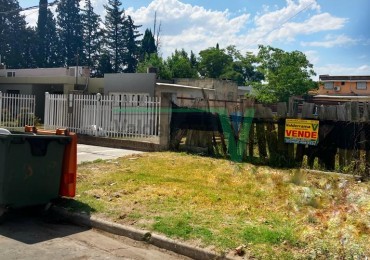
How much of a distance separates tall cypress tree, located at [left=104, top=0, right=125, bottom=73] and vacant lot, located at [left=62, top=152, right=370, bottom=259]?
186ft

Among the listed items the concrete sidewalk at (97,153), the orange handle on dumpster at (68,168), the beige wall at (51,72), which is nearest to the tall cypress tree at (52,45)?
the beige wall at (51,72)

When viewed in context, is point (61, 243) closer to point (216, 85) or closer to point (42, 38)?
point (216, 85)

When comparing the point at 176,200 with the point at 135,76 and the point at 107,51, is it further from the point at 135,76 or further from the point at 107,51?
the point at 107,51

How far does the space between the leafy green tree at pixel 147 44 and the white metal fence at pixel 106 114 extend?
4781cm

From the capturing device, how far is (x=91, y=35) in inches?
2672

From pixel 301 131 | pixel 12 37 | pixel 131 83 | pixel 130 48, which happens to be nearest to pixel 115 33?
pixel 130 48

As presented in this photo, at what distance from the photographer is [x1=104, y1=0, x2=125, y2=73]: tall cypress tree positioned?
212 ft

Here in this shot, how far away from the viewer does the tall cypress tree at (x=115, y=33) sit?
6462cm

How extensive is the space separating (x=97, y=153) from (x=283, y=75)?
35321 mm

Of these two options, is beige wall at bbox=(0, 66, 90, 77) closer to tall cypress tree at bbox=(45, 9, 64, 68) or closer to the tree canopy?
the tree canopy

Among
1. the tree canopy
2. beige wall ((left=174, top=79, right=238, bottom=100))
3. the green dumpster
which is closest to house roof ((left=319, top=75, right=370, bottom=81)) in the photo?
the tree canopy

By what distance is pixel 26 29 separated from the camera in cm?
6191

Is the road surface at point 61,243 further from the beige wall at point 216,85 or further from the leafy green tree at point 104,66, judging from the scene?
the leafy green tree at point 104,66

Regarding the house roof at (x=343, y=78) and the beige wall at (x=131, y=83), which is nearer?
the beige wall at (x=131, y=83)
